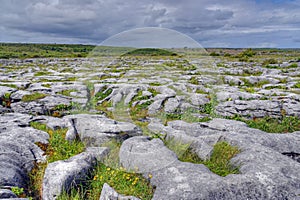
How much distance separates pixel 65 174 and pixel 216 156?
513 centimetres

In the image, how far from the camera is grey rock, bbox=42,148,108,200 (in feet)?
25.0

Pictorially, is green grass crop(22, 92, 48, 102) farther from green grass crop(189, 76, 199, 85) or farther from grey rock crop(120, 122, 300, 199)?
grey rock crop(120, 122, 300, 199)

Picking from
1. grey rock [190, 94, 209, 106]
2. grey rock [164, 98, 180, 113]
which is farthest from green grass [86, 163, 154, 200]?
grey rock [190, 94, 209, 106]

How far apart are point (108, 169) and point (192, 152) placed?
319cm

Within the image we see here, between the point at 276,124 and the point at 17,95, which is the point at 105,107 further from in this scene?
the point at 276,124

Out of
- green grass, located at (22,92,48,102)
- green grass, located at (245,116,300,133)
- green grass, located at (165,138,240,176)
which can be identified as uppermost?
green grass, located at (165,138,240,176)

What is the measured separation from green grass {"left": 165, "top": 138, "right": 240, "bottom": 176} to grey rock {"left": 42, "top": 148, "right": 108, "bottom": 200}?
119 inches

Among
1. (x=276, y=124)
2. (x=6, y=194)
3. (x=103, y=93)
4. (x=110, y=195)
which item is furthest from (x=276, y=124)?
(x=6, y=194)

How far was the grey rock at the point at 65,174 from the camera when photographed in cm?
762

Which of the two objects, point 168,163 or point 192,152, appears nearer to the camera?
point 168,163

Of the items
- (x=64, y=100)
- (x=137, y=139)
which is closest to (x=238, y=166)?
(x=137, y=139)

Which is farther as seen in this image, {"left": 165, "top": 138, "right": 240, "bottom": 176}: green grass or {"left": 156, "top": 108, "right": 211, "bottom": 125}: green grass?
{"left": 156, "top": 108, "right": 211, "bottom": 125}: green grass

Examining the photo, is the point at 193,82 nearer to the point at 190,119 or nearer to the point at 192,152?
the point at 190,119

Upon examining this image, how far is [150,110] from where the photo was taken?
2006cm
